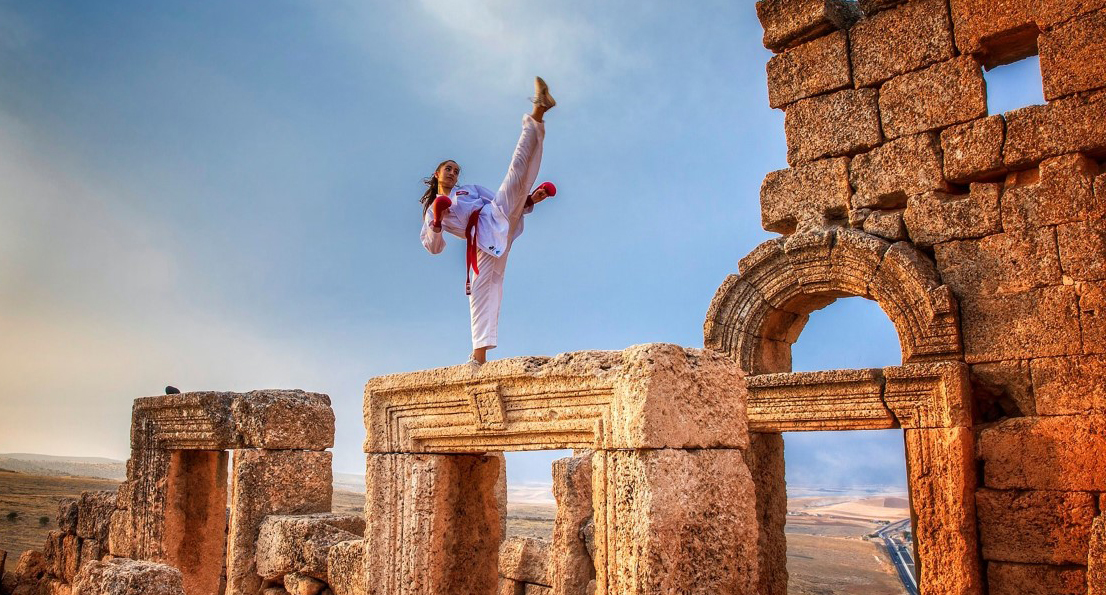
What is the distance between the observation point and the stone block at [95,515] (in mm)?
7965

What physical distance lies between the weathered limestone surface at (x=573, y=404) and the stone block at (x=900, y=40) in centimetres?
518

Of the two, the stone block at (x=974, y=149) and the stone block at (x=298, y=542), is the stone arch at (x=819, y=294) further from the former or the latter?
the stone block at (x=298, y=542)

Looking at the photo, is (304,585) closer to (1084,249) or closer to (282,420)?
(282,420)

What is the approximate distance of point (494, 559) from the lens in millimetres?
4633

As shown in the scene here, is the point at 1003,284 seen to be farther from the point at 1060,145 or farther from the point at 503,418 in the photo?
the point at 503,418

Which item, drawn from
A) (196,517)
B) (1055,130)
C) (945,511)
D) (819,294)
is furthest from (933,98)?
(196,517)

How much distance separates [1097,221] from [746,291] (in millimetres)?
2866

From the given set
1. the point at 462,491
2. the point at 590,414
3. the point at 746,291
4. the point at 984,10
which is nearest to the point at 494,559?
the point at 462,491

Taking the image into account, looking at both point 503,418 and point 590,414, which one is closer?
point 590,414

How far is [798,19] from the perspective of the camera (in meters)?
8.27

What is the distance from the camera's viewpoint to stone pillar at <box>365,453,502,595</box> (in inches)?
174

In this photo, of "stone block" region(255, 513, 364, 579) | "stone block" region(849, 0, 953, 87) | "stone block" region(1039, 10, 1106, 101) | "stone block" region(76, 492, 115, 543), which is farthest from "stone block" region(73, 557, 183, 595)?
"stone block" region(1039, 10, 1106, 101)

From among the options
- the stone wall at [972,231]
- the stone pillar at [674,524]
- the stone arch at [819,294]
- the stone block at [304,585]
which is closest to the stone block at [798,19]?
the stone wall at [972,231]

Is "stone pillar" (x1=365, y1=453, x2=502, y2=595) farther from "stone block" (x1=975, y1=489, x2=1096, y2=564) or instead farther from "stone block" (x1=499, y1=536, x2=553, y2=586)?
"stone block" (x1=975, y1=489, x2=1096, y2=564)
